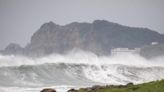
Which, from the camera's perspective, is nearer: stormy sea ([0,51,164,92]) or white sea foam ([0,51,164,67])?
stormy sea ([0,51,164,92])

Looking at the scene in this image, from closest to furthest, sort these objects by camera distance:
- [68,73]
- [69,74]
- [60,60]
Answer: [69,74], [68,73], [60,60]

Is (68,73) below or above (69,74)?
above

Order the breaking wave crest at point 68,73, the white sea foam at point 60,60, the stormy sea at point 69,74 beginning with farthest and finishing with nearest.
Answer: the white sea foam at point 60,60 < the breaking wave crest at point 68,73 < the stormy sea at point 69,74

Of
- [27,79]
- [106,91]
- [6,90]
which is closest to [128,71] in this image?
[27,79]

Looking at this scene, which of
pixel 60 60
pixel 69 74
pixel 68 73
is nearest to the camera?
pixel 69 74

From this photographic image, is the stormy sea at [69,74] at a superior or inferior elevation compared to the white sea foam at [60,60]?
inferior

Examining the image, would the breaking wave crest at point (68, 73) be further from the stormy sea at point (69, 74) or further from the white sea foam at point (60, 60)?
the white sea foam at point (60, 60)

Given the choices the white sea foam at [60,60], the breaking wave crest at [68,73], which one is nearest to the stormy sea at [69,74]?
the breaking wave crest at [68,73]

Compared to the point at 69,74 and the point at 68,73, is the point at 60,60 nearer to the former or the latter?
the point at 68,73

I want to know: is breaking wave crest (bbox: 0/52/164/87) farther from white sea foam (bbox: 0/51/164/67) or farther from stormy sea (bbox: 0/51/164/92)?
white sea foam (bbox: 0/51/164/67)

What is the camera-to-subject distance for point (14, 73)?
6425 cm

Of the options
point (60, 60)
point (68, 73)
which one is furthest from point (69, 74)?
point (60, 60)

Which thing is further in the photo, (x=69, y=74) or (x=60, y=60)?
(x=60, y=60)

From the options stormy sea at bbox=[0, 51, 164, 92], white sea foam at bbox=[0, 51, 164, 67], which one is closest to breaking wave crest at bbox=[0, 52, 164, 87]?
stormy sea at bbox=[0, 51, 164, 92]
